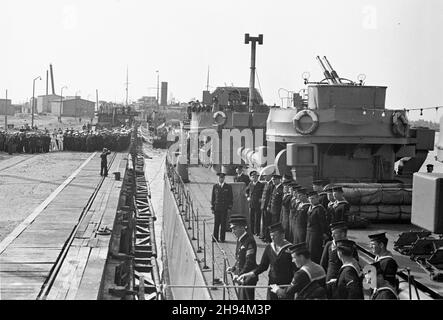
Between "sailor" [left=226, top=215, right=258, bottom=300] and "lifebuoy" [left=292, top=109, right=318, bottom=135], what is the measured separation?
5.62 m

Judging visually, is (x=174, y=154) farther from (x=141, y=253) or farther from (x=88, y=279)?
(x=88, y=279)

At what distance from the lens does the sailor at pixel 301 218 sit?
26.2 feet

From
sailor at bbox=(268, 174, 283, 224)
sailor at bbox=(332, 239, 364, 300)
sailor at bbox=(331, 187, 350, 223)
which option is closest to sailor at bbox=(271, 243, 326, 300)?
sailor at bbox=(332, 239, 364, 300)

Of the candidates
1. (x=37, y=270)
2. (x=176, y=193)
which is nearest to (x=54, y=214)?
(x=176, y=193)

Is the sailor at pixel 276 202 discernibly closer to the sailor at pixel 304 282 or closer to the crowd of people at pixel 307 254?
the crowd of people at pixel 307 254

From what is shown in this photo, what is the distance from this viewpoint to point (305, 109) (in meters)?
12.5

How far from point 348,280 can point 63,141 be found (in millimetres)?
38069

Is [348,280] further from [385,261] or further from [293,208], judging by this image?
[293,208]

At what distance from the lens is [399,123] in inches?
496

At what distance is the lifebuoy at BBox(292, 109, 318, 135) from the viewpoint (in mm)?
12273

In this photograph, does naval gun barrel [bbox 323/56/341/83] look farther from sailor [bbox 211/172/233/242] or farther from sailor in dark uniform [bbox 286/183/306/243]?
sailor in dark uniform [bbox 286/183/306/243]

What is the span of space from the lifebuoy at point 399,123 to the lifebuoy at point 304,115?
5.47 feet

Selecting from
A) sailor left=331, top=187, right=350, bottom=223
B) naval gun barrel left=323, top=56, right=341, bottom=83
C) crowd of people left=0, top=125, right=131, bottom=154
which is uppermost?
naval gun barrel left=323, top=56, right=341, bottom=83

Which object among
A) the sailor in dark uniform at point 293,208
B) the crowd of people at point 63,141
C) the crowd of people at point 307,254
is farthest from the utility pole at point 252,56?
the crowd of people at point 63,141
